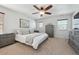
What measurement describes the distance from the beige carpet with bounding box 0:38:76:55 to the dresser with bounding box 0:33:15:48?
9 cm

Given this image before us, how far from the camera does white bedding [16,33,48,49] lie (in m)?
1.55

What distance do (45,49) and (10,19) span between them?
0.87m

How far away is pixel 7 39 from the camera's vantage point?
1.57 metres

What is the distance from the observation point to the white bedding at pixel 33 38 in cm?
155

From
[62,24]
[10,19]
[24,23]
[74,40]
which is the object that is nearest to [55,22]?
[62,24]

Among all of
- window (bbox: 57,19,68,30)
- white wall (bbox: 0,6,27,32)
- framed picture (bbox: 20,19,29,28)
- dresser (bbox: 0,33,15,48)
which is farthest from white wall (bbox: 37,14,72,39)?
dresser (bbox: 0,33,15,48)

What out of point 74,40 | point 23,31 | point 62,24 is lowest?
point 74,40

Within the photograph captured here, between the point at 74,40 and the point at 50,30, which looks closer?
the point at 74,40

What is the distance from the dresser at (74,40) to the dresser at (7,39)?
1.10 m

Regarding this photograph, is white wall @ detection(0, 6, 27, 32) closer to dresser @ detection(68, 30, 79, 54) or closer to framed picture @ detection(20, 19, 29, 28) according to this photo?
framed picture @ detection(20, 19, 29, 28)

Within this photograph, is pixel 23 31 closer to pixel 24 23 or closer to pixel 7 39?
pixel 24 23

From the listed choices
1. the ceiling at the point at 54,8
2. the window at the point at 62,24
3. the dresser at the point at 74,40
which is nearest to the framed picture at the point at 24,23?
the ceiling at the point at 54,8

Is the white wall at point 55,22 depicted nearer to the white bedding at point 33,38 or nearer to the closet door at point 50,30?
the closet door at point 50,30
